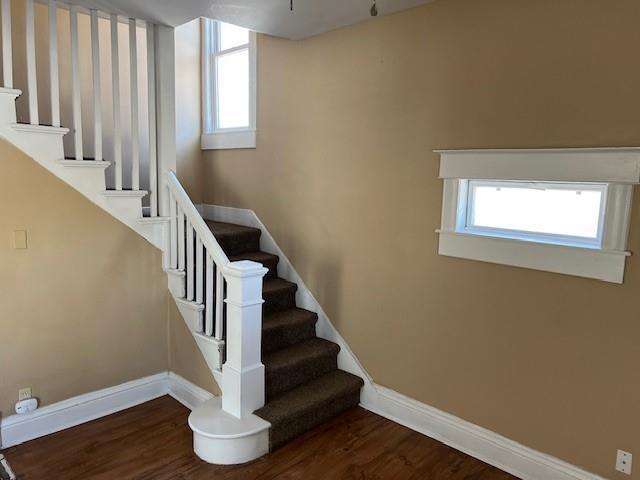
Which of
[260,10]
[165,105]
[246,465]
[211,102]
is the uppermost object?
[260,10]

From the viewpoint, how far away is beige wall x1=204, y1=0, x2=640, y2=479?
2141 mm

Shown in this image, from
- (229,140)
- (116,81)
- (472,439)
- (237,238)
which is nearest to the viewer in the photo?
(472,439)

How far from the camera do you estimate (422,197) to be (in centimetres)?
280

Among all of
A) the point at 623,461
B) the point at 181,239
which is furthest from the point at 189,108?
the point at 623,461

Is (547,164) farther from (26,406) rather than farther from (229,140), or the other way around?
(26,406)

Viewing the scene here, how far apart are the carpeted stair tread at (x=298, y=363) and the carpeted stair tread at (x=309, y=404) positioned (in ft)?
0.15

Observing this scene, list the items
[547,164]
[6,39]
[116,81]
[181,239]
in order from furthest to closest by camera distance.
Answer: [181,239] → [116,81] → [6,39] → [547,164]

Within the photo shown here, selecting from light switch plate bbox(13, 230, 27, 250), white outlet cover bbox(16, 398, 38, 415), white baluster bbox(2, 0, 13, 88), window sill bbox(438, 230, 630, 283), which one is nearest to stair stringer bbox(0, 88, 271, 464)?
white baluster bbox(2, 0, 13, 88)

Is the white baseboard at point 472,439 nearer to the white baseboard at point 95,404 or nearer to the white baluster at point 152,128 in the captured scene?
the white baseboard at point 95,404

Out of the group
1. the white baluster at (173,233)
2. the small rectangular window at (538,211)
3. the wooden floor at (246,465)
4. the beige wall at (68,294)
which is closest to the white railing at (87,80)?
the white baluster at (173,233)

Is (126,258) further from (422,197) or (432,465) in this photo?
(432,465)

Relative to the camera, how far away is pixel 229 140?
4137 mm

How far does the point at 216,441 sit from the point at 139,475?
44 cm

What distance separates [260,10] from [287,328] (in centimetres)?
210
